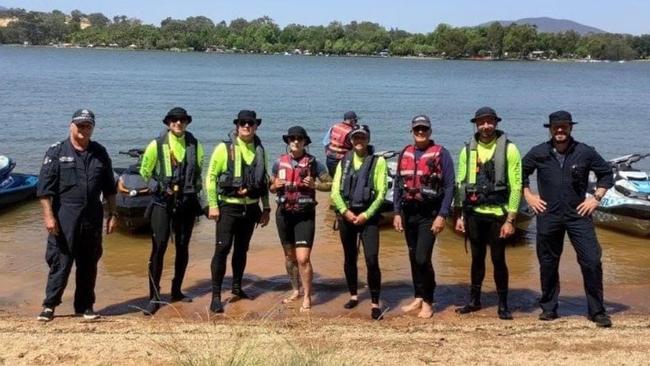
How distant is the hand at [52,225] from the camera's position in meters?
6.34

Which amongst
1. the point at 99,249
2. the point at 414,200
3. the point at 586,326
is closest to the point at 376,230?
the point at 414,200

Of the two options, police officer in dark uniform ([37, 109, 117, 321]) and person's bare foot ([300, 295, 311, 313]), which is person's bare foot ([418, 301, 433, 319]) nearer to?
person's bare foot ([300, 295, 311, 313])

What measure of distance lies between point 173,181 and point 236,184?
583 millimetres

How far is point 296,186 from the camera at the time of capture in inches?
270

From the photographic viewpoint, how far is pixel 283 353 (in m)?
4.97

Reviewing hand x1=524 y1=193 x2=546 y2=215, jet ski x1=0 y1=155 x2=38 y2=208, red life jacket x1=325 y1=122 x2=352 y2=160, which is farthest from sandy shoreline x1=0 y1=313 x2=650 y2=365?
jet ski x1=0 y1=155 x2=38 y2=208

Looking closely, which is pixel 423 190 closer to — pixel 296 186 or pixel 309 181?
pixel 309 181

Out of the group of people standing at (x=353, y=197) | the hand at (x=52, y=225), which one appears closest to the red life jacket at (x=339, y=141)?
the group of people standing at (x=353, y=197)

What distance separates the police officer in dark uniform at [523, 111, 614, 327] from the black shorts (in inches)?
78.5

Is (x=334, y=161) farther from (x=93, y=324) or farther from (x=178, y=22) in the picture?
(x=178, y=22)

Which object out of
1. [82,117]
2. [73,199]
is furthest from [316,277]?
[82,117]

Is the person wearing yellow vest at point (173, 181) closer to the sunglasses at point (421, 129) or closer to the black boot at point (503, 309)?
the sunglasses at point (421, 129)

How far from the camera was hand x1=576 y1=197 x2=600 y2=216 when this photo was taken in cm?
643

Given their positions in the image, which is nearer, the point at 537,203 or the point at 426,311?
the point at 537,203
